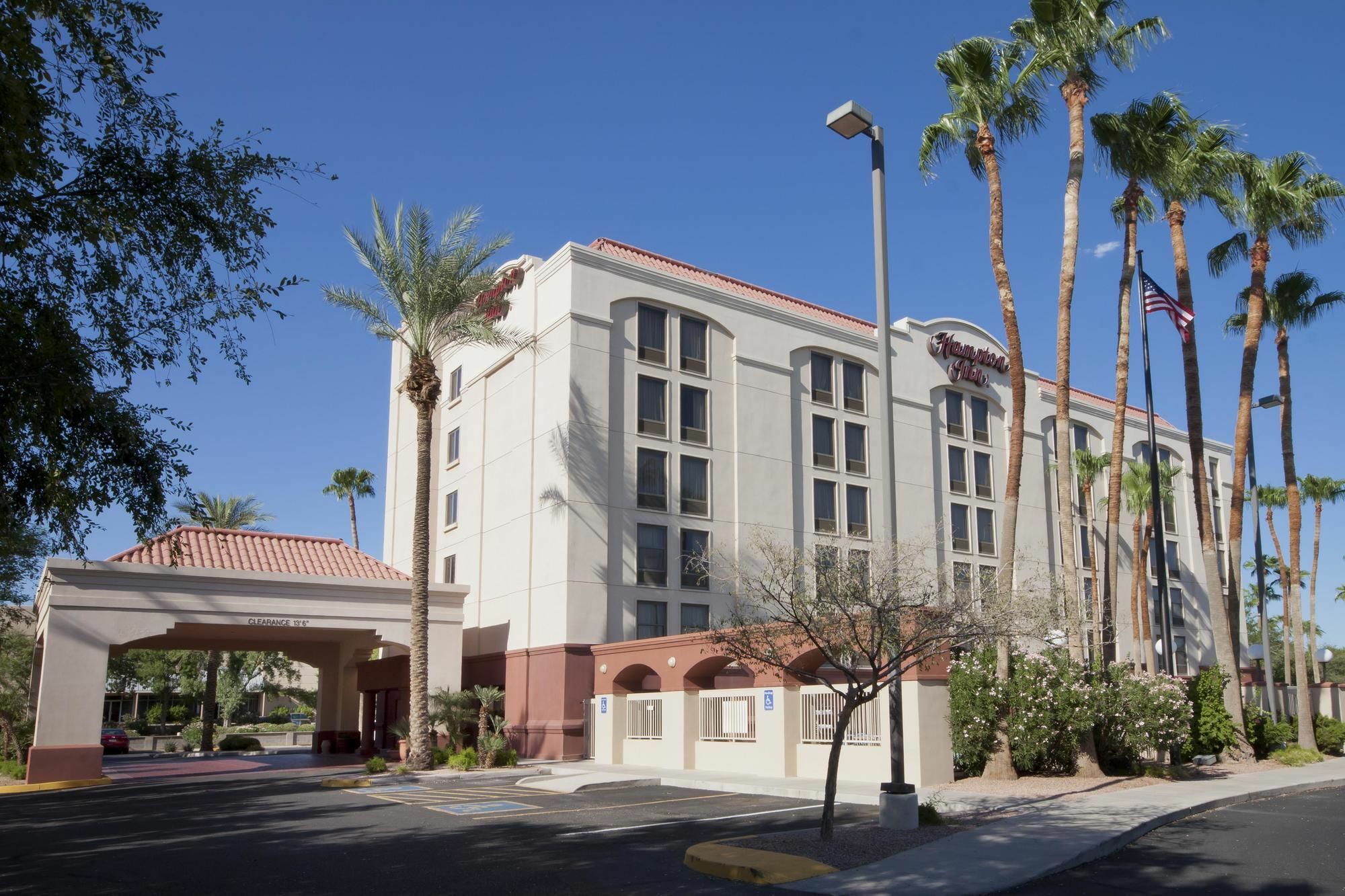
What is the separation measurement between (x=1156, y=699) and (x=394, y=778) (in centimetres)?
1787

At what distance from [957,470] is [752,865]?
36.8 m

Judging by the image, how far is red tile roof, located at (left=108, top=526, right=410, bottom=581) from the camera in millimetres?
31484

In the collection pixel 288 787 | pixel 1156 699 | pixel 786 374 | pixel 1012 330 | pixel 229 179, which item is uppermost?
pixel 786 374

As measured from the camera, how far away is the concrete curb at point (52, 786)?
85.8 feet

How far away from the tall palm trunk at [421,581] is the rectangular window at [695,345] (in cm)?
1023

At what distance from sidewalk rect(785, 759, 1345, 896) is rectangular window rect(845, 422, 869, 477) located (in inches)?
905

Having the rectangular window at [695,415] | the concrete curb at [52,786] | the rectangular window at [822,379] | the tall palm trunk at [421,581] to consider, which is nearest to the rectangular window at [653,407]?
the rectangular window at [695,415]

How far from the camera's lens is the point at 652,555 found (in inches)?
1417

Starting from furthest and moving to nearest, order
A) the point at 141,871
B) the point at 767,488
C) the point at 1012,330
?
the point at 767,488
the point at 1012,330
the point at 141,871

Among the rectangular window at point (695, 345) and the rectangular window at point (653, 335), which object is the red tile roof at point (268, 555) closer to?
the rectangular window at point (653, 335)

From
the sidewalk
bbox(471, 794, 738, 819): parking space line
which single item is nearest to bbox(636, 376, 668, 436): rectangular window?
bbox(471, 794, 738, 819): parking space line

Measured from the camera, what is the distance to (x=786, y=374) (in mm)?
40625

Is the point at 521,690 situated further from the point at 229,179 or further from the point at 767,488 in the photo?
the point at 229,179

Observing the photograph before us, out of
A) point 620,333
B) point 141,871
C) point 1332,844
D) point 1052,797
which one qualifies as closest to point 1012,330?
point 1052,797
